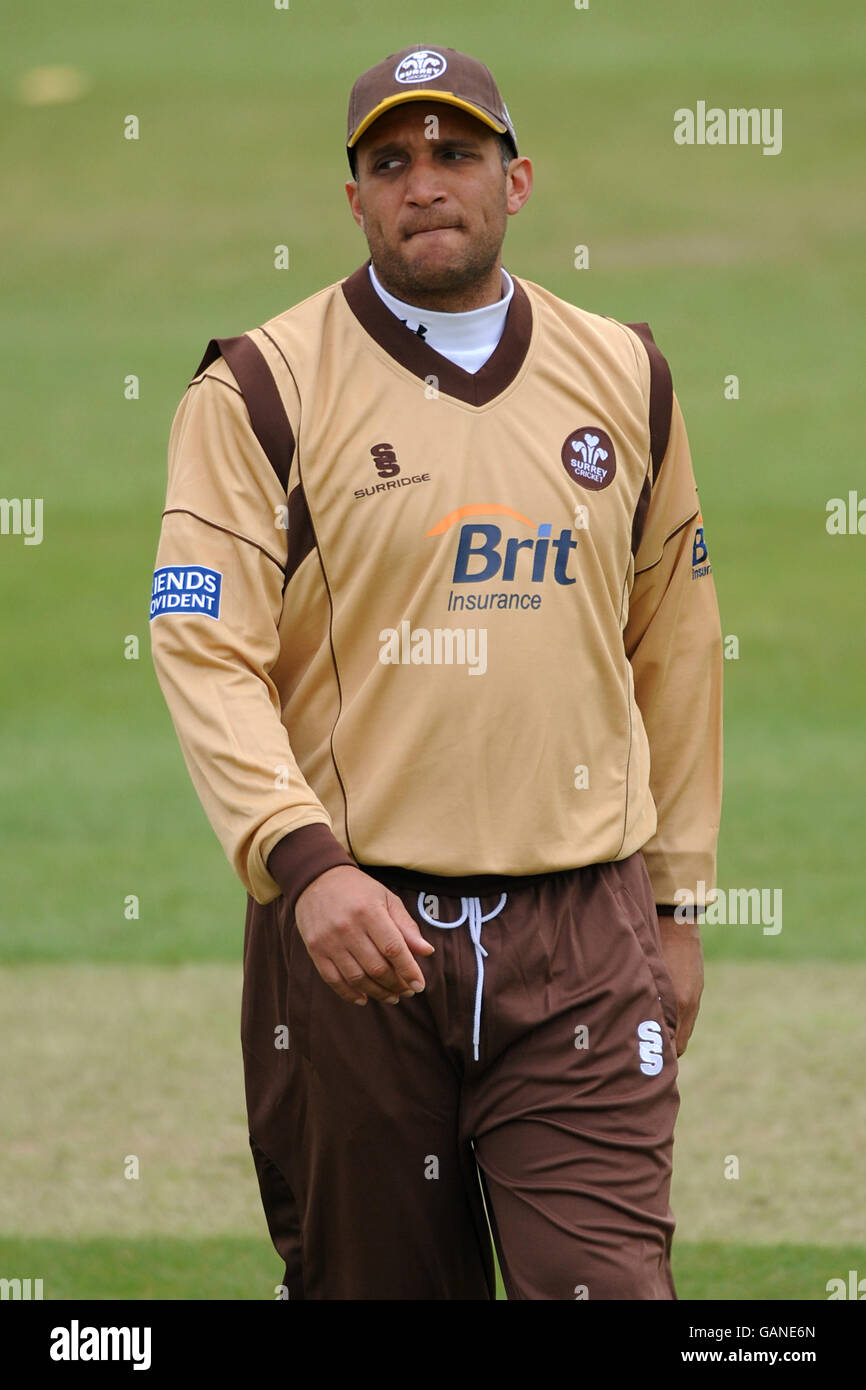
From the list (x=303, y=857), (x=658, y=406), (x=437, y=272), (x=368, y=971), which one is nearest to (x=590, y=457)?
(x=658, y=406)

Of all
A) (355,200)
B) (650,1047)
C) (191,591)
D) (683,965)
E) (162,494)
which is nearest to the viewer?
(191,591)

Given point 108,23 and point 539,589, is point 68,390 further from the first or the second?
point 539,589

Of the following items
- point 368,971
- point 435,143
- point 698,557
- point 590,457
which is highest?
point 435,143

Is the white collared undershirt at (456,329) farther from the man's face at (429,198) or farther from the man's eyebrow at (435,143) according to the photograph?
the man's eyebrow at (435,143)

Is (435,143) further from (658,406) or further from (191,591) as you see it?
(191,591)

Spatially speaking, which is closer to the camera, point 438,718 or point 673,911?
point 438,718

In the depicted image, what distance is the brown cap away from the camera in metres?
3.51

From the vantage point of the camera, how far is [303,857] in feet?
10.5

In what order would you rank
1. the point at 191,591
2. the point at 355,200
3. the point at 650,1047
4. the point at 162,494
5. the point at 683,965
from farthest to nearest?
the point at 162,494
the point at 683,965
the point at 355,200
the point at 650,1047
the point at 191,591

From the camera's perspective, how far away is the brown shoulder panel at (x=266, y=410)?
3.41 m

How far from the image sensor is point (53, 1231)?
5.54 meters

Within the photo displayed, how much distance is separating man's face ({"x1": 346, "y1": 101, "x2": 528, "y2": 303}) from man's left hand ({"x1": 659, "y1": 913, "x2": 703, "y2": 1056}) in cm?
125

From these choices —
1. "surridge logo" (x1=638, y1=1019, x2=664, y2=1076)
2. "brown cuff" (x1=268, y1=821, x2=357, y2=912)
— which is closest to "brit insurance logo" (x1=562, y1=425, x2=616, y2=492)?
"brown cuff" (x1=268, y1=821, x2=357, y2=912)

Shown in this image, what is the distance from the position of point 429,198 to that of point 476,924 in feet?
3.98
